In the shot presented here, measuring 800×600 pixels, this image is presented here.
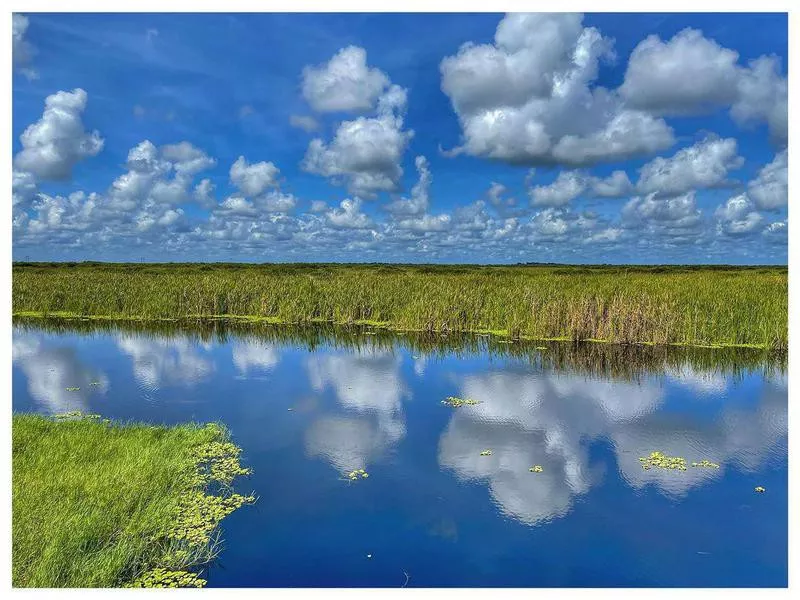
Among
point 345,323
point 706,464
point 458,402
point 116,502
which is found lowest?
point 706,464

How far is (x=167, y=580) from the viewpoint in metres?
5.03

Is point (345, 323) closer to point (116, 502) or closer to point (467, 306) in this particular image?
point (467, 306)

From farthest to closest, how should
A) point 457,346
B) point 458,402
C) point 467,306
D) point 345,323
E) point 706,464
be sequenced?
point 345,323 < point 467,306 < point 457,346 < point 458,402 < point 706,464

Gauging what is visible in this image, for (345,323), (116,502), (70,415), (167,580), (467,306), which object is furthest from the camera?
(345,323)

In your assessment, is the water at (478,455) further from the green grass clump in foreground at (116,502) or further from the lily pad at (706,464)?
the green grass clump in foreground at (116,502)

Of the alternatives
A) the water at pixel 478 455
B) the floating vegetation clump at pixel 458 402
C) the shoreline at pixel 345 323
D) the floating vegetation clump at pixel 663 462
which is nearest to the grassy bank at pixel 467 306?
the shoreline at pixel 345 323

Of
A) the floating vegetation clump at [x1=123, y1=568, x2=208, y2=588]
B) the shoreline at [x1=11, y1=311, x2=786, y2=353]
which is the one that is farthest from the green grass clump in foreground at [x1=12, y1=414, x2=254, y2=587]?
the shoreline at [x1=11, y1=311, x2=786, y2=353]

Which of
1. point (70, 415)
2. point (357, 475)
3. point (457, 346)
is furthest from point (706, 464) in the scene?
point (70, 415)

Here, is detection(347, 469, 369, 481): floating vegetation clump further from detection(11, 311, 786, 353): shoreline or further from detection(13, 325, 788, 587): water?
detection(11, 311, 786, 353): shoreline

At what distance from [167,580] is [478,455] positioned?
4562 mm

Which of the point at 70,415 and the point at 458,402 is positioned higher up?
the point at 70,415

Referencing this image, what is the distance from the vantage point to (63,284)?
28.0 meters

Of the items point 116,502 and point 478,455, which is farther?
point 478,455
